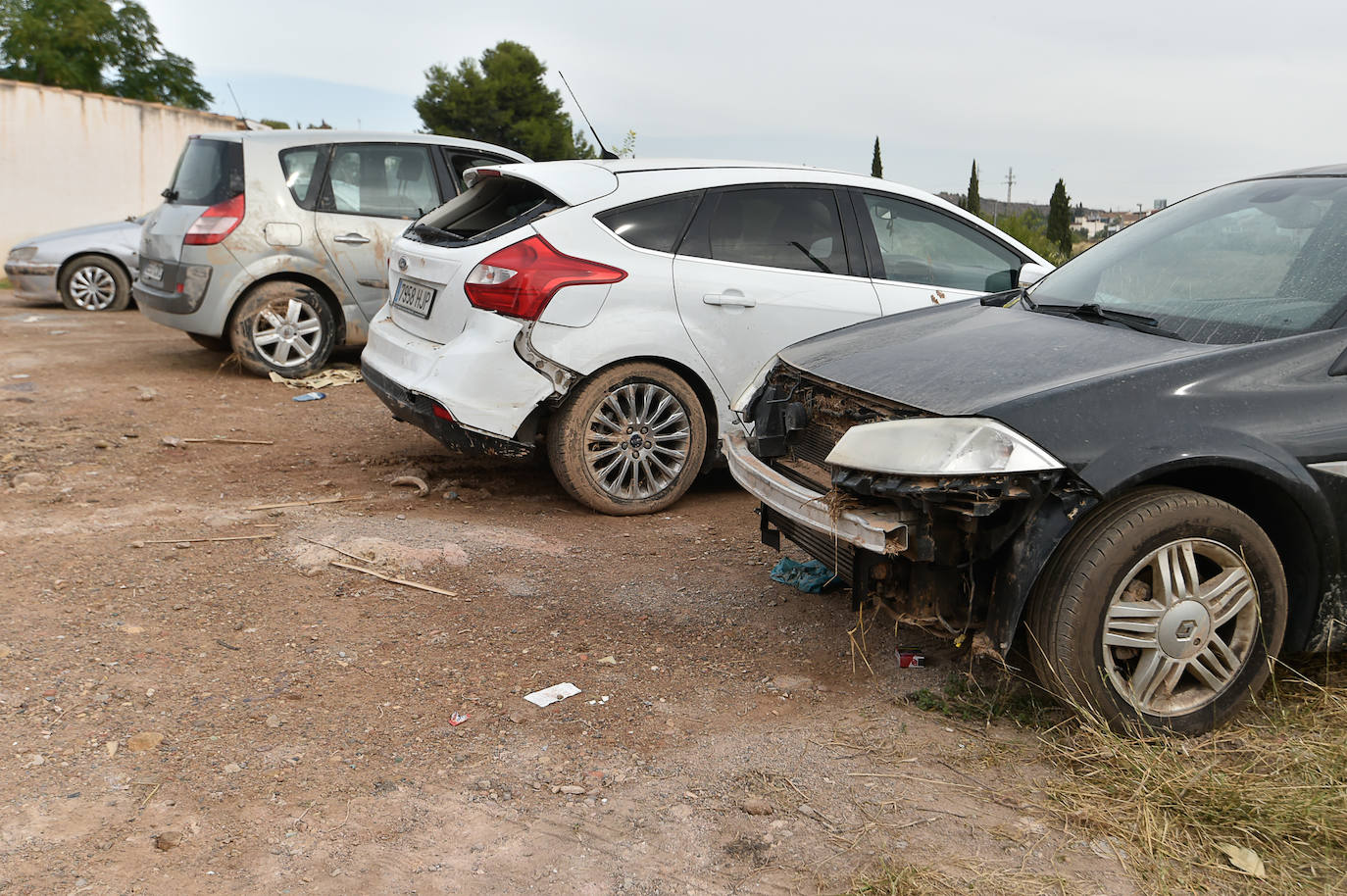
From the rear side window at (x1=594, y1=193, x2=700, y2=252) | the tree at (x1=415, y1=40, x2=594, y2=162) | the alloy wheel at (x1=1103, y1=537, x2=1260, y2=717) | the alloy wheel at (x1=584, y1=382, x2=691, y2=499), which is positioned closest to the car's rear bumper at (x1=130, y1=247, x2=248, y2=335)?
the rear side window at (x1=594, y1=193, x2=700, y2=252)

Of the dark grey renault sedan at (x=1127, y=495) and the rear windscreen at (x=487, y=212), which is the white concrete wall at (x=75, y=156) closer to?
the rear windscreen at (x=487, y=212)

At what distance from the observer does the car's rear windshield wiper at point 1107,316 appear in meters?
3.74

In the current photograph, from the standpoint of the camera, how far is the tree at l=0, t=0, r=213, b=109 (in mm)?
33719

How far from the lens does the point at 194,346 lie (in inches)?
423

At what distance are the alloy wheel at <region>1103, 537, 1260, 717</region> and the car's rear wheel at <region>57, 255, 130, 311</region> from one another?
13.1m

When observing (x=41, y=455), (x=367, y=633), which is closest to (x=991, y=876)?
(x=367, y=633)

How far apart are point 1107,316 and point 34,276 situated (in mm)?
13135

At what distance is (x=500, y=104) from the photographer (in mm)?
55031

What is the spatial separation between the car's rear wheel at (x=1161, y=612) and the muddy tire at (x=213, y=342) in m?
7.66

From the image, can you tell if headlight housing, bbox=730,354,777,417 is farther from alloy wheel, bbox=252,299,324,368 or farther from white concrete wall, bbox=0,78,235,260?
white concrete wall, bbox=0,78,235,260

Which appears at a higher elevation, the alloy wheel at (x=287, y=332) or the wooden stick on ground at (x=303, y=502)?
the alloy wheel at (x=287, y=332)

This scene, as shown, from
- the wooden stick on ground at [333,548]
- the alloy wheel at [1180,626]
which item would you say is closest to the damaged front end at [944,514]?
the alloy wheel at [1180,626]

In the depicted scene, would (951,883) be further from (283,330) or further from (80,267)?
(80,267)

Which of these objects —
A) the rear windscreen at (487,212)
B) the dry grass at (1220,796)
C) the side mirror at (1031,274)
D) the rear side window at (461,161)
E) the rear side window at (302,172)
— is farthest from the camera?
the rear side window at (461,161)
